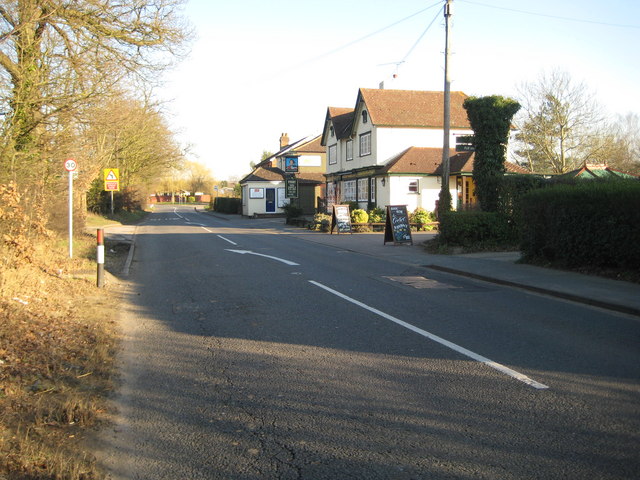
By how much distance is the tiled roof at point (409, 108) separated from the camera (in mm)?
35750

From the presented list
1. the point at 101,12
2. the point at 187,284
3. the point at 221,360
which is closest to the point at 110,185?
the point at 101,12

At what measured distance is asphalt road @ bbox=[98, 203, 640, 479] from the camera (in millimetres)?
3793

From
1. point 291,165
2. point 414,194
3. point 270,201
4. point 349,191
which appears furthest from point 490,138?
point 270,201

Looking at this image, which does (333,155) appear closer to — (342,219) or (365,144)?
(365,144)

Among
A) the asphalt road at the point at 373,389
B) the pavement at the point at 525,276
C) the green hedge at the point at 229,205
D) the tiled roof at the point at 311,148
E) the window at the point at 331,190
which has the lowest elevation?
the asphalt road at the point at 373,389

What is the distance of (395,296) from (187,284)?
14.7 ft

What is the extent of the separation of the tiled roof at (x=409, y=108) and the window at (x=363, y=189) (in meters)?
4.38

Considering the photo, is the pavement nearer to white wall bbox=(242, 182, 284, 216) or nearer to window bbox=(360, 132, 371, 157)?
window bbox=(360, 132, 371, 157)

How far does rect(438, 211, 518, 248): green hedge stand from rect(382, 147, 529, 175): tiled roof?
13590mm

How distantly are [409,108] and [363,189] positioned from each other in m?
6.22

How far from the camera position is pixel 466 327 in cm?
770

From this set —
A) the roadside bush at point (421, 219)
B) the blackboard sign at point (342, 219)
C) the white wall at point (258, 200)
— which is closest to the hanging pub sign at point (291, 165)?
the white wall at point (258, 200)

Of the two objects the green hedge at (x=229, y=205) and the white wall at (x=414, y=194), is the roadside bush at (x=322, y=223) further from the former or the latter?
the green hedge at (x=229, y=205)

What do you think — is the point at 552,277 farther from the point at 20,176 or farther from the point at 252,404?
the point at 20,176
